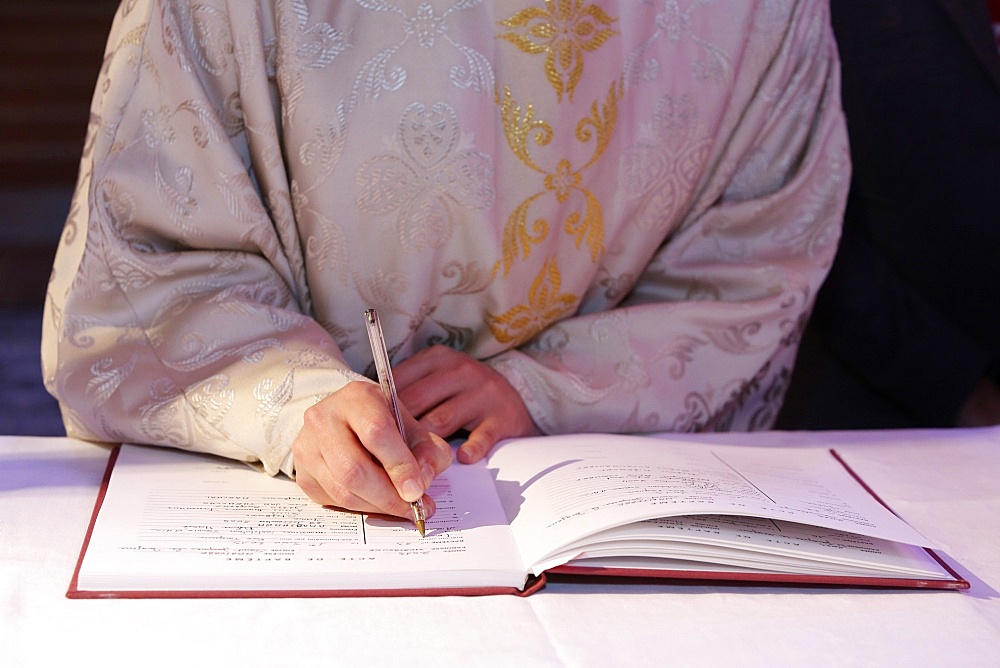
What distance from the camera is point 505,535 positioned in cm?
81

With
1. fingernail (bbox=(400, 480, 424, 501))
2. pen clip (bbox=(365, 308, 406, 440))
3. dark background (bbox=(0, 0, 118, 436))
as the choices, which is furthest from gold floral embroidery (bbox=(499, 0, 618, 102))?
dark background (bbox=(0, 0, 118, 436))

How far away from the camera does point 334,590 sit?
0.74 m

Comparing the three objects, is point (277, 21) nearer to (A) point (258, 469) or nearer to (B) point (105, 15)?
(A) point (258, 469)

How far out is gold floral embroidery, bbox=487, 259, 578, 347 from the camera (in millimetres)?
1196

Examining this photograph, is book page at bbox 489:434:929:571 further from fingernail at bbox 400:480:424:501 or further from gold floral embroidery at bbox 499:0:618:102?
gold floral embroidery at bbox 499:0:618:102

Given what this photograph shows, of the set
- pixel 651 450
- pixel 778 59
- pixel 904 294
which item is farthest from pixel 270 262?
pixel 904 294

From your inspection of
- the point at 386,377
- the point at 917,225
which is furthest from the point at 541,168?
the point at 917,225

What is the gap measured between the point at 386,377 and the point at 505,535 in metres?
0.16

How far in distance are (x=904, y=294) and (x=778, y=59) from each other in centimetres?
48

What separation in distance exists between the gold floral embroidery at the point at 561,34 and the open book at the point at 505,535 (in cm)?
44

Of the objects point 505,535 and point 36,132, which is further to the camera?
point 36,132

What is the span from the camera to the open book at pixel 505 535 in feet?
2.44

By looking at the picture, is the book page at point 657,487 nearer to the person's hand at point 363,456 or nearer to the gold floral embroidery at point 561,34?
the person's hand at point 363,456

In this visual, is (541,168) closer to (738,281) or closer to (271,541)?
(738,281)
